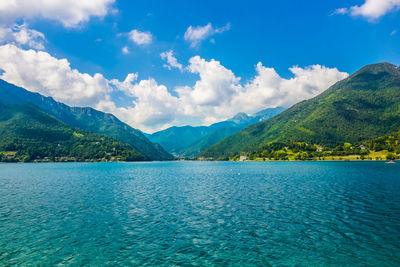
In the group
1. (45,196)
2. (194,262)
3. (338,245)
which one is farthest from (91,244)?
(45,196)

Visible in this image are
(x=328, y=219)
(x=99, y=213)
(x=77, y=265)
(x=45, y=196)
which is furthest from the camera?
(x=45, y=196)

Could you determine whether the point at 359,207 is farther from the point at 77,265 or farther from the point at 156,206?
the point at 77,265

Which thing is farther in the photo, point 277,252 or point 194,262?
point 277,252

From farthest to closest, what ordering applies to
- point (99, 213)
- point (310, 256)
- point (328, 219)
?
point (99, 213) < point (328, 219) < point (310, 256)

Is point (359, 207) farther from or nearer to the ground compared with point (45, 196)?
nearer to the ground

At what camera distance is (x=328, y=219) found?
35531 millimetres

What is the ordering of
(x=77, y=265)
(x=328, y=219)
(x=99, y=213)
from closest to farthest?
(x=77, y=265) < (x=328, y=219) < (x=99, y=213)

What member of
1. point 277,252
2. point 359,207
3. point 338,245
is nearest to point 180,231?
point 277,252

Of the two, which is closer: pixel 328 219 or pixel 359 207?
pixel 328 219

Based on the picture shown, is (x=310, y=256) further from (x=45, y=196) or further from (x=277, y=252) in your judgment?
(x=45, y=196)

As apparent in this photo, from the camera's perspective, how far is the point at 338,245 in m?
25.5

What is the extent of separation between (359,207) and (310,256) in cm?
2853

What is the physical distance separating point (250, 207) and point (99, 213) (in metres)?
28.7

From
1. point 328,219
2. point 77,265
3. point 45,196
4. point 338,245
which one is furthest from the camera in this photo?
point 45,196
